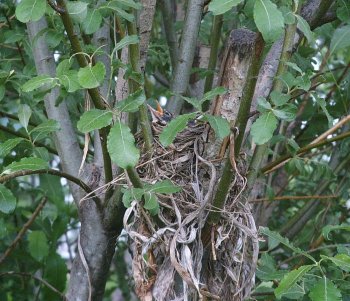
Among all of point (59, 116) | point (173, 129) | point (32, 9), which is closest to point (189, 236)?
point (173, 129)

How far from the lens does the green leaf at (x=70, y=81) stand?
1476 mm

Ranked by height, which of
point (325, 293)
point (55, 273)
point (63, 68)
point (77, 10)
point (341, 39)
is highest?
point (77, 10)

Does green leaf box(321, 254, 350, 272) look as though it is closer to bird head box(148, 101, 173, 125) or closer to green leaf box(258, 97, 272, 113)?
green leaf box(258, 97, 272, 113)

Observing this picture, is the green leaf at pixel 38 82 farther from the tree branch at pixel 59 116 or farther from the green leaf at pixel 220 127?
the tree branch at pixel 59 116

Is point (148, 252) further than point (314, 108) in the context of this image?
No

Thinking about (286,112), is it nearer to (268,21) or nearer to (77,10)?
(268,21)

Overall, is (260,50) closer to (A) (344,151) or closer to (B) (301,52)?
(B) (301,52)

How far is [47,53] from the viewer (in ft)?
6.91

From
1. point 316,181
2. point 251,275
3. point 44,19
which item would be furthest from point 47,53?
point 316,181

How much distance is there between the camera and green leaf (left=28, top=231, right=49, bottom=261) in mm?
2738

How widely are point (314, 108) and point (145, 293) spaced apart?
1374 millimetres

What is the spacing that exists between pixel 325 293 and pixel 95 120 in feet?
2.06

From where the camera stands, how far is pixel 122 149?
1.38 m

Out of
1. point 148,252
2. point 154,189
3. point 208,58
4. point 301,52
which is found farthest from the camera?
point 208,58
